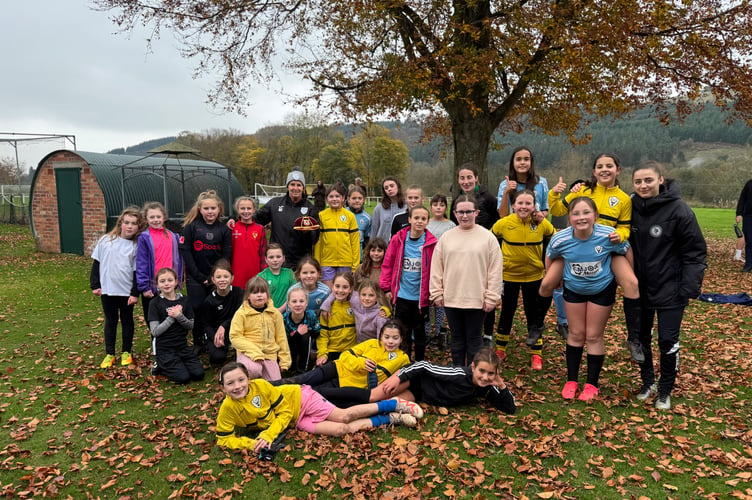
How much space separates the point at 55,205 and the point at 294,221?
1376 centimetres

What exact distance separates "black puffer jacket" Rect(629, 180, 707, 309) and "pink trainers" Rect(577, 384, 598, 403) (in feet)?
3.38

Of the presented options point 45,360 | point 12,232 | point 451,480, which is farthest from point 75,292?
point 12,232

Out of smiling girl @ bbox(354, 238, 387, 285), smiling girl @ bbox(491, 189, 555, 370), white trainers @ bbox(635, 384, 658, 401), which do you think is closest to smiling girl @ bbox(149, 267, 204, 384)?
smiling girl @ bbox(354, 238, 387, 285)

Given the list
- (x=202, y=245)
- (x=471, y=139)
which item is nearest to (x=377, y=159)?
(x=471, y=139)

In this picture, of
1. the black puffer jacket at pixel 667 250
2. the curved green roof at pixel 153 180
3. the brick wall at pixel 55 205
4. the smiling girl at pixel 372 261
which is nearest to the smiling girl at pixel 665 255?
the black puffer jacket at pixel 667 250

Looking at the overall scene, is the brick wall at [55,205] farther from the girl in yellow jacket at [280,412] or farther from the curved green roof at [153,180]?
the girl in yellow jacket at [280,412]

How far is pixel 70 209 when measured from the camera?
15.7m

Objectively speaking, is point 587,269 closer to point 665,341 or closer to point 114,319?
point 665,341

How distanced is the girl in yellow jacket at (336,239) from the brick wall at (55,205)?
38.2 feet

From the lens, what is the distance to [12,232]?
69.7 feet

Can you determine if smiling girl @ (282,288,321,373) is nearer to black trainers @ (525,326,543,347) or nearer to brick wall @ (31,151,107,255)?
black trainers @ (525,326,543,347)

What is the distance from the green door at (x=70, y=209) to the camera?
15547 mm

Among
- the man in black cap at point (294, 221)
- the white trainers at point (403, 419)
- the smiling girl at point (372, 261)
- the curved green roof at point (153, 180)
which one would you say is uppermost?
the curved green roof at point (153, 180)

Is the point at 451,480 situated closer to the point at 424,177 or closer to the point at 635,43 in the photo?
the point at 635,43
